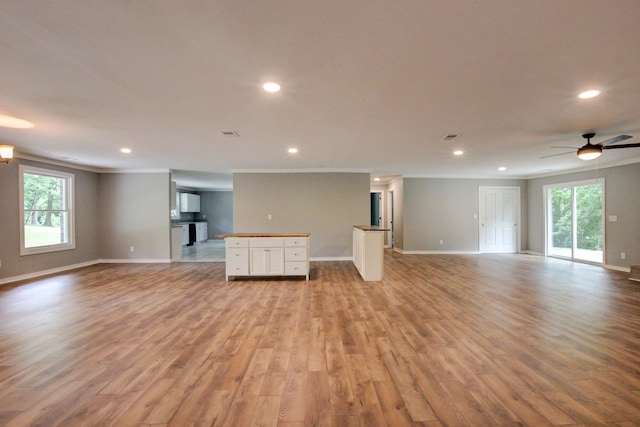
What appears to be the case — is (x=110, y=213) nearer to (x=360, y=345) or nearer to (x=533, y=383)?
(x=360, y=345)

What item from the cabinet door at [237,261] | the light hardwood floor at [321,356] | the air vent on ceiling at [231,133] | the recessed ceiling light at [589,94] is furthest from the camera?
the cabinet door at [237,261]

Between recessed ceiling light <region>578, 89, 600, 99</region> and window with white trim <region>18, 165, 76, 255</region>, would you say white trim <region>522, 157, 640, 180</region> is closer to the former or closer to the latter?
recessed ceiling light <region>578, 89, 600, 99</region>

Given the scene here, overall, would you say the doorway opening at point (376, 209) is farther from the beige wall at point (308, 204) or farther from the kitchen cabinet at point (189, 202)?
the kitchen cabinet at point (189, 202)

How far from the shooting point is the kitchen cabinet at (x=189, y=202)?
1091 cm

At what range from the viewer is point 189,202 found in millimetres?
11289

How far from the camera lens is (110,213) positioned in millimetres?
7078

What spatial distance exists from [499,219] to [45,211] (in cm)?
1168

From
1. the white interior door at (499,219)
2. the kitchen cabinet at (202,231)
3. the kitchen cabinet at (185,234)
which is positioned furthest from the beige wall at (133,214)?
the white interior door at (499,219)

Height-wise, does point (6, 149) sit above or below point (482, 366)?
above

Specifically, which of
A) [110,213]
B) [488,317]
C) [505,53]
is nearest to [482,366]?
[488,317]

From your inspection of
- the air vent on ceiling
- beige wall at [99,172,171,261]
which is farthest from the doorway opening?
the air vent on ceiling

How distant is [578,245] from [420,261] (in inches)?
159

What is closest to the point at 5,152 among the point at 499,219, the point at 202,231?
the point at 202,231

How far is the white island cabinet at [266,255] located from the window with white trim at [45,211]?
3955 millimetres
